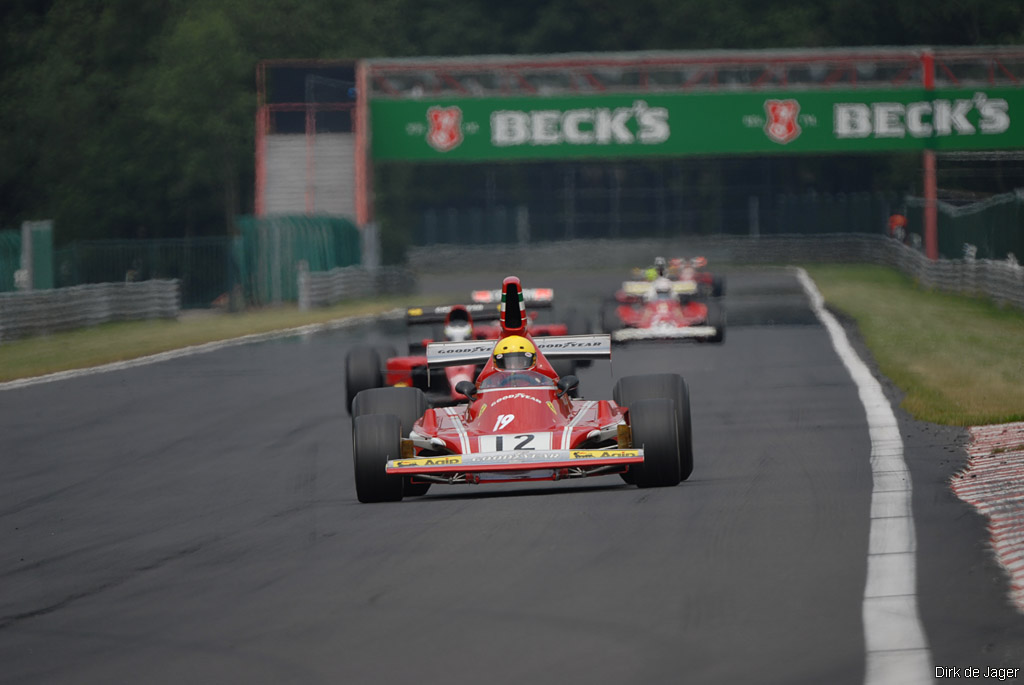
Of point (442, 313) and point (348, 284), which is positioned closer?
point (442, 313)

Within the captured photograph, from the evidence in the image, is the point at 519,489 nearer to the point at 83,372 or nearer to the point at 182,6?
the point at 83,372

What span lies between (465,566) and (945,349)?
1500cm

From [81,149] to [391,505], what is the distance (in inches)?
2410

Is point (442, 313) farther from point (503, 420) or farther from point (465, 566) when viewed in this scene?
point (465, 566)

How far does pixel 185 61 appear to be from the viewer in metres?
67.8

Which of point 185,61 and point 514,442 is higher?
point 185,61

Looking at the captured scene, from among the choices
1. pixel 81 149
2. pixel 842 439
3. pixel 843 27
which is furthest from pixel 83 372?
pixel 843 27

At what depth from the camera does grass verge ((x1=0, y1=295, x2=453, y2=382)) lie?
83.3 feet

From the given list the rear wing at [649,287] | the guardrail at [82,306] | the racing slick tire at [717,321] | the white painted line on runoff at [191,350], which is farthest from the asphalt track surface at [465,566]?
the guardrail at [82,306]

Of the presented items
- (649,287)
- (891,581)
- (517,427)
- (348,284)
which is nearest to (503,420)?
(517,427)

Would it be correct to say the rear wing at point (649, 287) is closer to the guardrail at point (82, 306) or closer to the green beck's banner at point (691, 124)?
the guardrail at point (82, 306)

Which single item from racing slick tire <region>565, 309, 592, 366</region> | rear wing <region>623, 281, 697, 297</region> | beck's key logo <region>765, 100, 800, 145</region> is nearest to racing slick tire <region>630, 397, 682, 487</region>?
racing slick tire <region>565, 309, 592, 366</region>

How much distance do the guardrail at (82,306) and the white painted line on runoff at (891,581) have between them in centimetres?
1882

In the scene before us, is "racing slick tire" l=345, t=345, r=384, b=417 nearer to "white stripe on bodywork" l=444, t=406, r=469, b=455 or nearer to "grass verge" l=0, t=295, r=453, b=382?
"white stripe on bodywork" l=444, t=406, r=469, b=455
